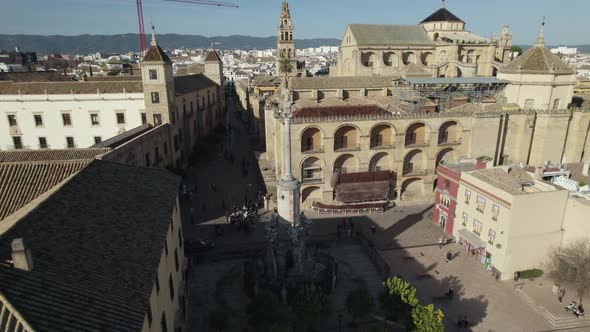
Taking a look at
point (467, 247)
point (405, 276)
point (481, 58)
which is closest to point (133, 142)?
point (405, 276)

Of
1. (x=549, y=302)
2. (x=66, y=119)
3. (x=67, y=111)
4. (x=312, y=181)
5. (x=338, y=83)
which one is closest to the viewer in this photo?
(x=549, y=302)

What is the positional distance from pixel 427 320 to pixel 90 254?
13402 mm

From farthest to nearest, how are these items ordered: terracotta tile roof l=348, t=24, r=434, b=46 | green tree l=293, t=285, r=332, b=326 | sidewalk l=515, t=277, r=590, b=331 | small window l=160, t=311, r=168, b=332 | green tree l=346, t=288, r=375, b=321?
1. terracotta tile roof l=348, t=24, r=434, b=46
2. sidewalk l=515, t=277, r=590, b=331
3. green tree l=346, t=288, r=375, b=321
4. green tree l=293, t=285, r=332, b=326
5. small window l=160, t=311, r=168, b=332

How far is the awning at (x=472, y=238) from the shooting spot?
25828 millimetres

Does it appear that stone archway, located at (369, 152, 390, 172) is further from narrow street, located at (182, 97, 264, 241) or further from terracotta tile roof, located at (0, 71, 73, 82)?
terracotta tile roof, located at (0, 71, 73, 82)

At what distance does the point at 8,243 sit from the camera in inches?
408

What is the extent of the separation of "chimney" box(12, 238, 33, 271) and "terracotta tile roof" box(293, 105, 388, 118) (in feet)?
88.3

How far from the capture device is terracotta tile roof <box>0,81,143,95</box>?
39781 mm

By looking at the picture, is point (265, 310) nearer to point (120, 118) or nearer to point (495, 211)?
point (495, 211)

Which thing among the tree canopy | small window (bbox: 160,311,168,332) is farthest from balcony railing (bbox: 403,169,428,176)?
small window (bbox: 160,311,168,332)

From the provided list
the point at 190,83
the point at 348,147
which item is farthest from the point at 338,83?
the point at 190,83

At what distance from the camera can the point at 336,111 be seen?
36.5 metres

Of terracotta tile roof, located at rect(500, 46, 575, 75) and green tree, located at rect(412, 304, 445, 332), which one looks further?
terracotta tile roof, located at rect(500, 46, 575, 75)

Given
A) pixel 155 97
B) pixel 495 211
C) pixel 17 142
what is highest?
pixel 155 97
